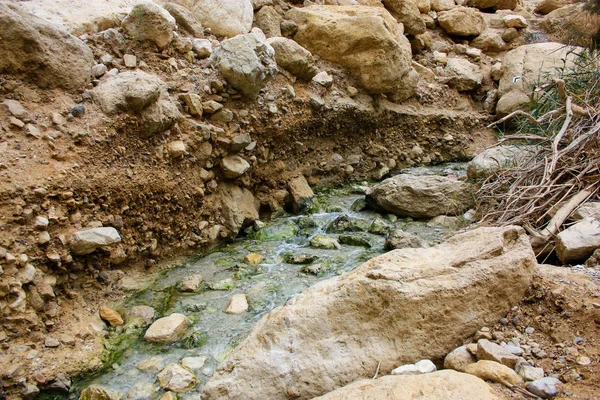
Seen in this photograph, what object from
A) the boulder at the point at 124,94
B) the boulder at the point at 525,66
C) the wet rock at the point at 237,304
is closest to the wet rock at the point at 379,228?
the wet rock at the point at 237,304

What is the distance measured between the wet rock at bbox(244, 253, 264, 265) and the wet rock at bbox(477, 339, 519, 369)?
246 cm

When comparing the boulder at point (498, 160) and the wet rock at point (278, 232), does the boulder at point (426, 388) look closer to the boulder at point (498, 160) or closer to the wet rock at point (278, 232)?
the wet rock at point (278, 232)

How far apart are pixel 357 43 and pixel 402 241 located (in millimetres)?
3217

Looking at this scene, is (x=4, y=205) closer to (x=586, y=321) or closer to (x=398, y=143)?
(x=586, y=321)

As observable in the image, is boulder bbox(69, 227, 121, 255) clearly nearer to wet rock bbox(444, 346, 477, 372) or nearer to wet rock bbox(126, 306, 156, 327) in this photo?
wet rock bbox(126, 306, 156, 327)

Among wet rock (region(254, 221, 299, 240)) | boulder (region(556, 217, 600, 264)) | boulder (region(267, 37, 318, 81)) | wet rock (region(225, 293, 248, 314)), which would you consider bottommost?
wet rock (region(254, 221, 299, 240))

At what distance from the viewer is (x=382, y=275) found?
198cm

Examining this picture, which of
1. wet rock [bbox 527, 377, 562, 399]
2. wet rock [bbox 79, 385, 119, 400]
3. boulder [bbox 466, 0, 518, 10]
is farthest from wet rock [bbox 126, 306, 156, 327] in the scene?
boulder [bbox 466, 0, 518, 10]

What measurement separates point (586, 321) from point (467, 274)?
1.55 feet

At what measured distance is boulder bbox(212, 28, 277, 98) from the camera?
422 cm

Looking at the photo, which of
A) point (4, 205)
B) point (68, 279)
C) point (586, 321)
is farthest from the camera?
point (68, 279)

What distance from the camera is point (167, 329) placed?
2902 millimetres

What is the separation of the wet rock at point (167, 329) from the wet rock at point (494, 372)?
198cm

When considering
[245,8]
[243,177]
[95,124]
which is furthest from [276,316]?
[245,8]
